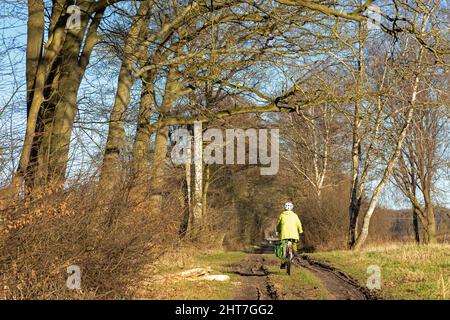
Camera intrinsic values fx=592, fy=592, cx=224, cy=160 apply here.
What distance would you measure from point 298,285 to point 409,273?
2.44 meters

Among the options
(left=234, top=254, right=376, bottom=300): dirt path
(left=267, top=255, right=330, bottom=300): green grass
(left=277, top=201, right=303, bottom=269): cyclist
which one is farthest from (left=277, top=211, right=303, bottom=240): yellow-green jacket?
(left=234, top=254, right=376, bottom=300): dirt path

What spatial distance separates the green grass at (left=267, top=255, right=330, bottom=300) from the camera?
33.9 ft

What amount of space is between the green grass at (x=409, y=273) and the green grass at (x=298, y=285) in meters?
1.04

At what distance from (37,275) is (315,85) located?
34.1 ft

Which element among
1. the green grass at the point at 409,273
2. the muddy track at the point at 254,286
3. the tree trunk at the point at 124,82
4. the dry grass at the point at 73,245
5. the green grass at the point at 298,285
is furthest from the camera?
the tree trunk at the point at 124,82

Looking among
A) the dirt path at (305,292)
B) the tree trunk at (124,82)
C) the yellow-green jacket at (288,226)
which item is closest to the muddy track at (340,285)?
the dirt path at (305,292)

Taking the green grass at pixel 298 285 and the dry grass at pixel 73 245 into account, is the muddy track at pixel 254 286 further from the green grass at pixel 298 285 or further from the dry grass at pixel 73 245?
the dry grass at pixel 73 245

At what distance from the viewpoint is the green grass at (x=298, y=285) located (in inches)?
407

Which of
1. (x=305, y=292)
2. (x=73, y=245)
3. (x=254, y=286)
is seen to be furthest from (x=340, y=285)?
(x=73, y=245)

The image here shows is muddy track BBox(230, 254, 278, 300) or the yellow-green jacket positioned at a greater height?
the yellow-green jacket

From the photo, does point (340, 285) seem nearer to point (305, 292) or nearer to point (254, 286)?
point (305, 292)

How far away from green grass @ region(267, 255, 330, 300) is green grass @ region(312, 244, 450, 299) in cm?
104

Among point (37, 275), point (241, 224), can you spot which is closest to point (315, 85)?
point (37, 275)

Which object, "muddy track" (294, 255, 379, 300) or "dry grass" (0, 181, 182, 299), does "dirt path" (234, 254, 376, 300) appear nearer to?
"muddy track" (294, 255, 379, 300)
